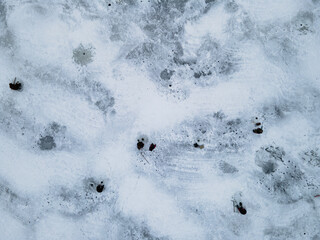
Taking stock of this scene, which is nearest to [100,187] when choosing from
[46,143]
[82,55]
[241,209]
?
[46,143]

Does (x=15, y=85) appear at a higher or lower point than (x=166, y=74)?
lower

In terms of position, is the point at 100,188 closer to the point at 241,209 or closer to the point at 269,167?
the point at 241,209

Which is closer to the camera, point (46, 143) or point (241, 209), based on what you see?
point (241, 209)

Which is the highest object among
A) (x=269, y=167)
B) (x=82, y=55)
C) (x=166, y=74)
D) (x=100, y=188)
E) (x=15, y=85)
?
(x=166, y=74)

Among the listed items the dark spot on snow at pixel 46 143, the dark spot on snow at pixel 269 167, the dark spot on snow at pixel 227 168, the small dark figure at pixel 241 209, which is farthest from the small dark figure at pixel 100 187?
the dark spot on snow at pixel 269 167

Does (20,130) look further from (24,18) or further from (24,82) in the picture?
(24,18)

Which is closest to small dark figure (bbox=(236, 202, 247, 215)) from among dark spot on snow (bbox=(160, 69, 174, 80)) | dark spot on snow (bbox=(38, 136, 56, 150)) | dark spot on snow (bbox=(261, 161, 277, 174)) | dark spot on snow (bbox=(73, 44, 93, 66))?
dark spot on snow (bbox=(261, 161, 277, 174))
